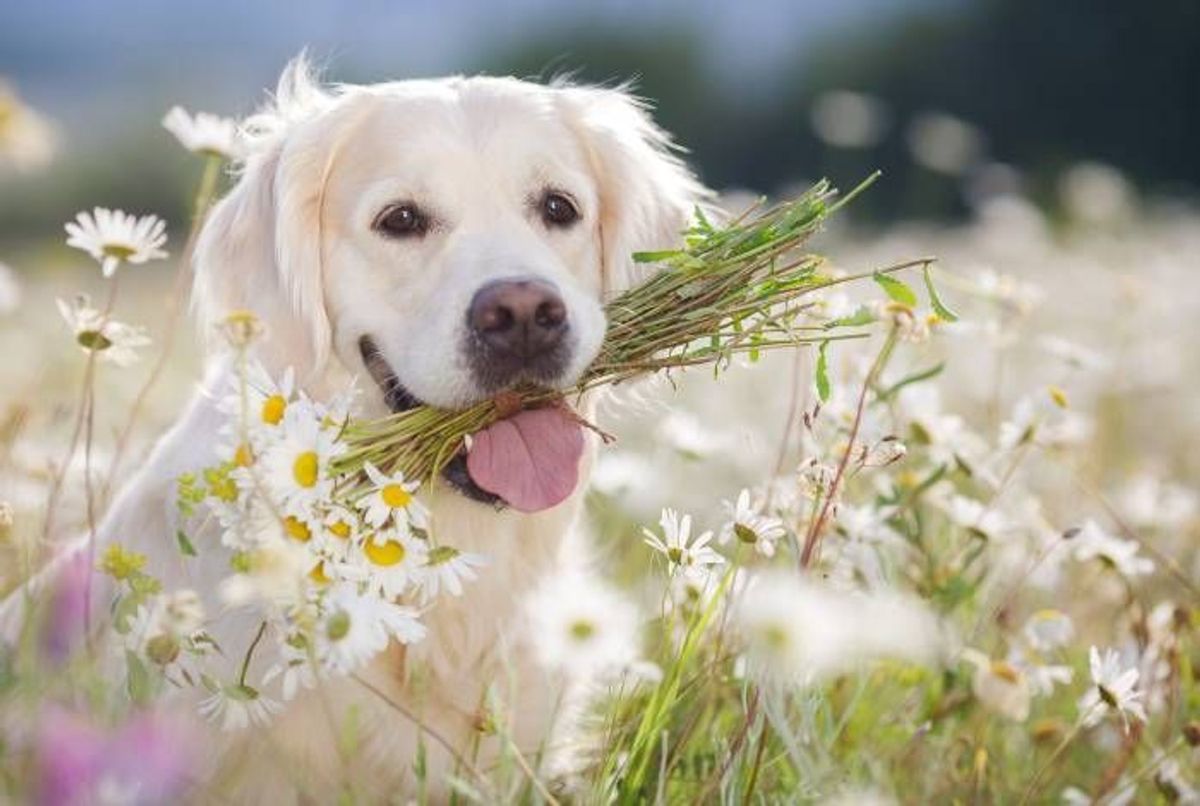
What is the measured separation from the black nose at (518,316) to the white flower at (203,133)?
65 centimetres

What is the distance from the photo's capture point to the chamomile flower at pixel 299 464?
6.54ft

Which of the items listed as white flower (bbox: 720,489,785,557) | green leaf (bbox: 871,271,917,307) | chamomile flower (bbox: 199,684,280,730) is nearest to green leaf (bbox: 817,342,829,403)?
green leaf (bbox: 871,271,917,307)

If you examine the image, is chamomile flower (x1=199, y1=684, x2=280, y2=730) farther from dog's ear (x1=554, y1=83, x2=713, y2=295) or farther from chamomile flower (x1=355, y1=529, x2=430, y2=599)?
dog's ear (x1=554, y1=83, x2=713, y2=295)

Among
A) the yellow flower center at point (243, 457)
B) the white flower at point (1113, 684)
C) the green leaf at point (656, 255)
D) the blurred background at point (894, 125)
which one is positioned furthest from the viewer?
the blurred background at point (894, 125)

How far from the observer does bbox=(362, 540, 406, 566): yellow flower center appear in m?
2.08

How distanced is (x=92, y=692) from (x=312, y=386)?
1047 millimetres

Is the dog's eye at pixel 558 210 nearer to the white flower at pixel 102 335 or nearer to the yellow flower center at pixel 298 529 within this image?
the white flower at pixel 102 335

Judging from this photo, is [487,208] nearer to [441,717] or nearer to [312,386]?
[312,386]

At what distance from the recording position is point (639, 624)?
2877mm

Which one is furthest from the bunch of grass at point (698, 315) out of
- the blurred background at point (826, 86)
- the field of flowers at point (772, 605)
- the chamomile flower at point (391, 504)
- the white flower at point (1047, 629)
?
the blurred background at point (826, 86)

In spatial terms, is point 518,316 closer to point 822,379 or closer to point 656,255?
point 656,255

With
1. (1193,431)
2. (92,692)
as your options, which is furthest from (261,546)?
(1193,431)

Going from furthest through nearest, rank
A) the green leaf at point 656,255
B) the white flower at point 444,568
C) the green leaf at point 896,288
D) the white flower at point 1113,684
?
the green leaf at point 656,255
the green leaf at point 896,288
the white flower at point 1113,684
the white flower at point 444,568

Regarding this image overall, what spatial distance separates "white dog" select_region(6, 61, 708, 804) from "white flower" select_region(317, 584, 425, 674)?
724 mm
